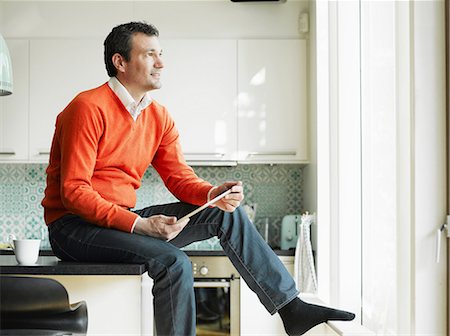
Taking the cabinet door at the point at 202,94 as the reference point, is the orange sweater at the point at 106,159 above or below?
below

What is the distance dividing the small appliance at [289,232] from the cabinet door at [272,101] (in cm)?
34

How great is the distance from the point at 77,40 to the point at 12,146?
734mm

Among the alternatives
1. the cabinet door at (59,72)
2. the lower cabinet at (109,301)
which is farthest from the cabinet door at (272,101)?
the lower cabinet at (109,301)

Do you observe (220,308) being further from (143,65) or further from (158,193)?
(143,65)

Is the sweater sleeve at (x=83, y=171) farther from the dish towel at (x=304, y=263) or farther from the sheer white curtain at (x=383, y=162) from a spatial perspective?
the dish towel at (x=304, y=263)

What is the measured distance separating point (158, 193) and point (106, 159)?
2237mm

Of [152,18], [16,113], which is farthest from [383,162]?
[16,113]

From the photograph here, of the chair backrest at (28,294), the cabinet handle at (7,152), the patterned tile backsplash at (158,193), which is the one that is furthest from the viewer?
the patterned tile backsplash at (158,193)

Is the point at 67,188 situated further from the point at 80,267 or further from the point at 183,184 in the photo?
the point at 183,184

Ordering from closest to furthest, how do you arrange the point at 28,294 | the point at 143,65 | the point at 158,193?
the point at 28,294 → the point at 143,65 → the point at 158,193

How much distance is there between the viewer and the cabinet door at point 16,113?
457 centimetres

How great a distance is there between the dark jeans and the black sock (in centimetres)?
5

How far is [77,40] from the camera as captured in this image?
15.1 ft

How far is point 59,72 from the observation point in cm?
461
